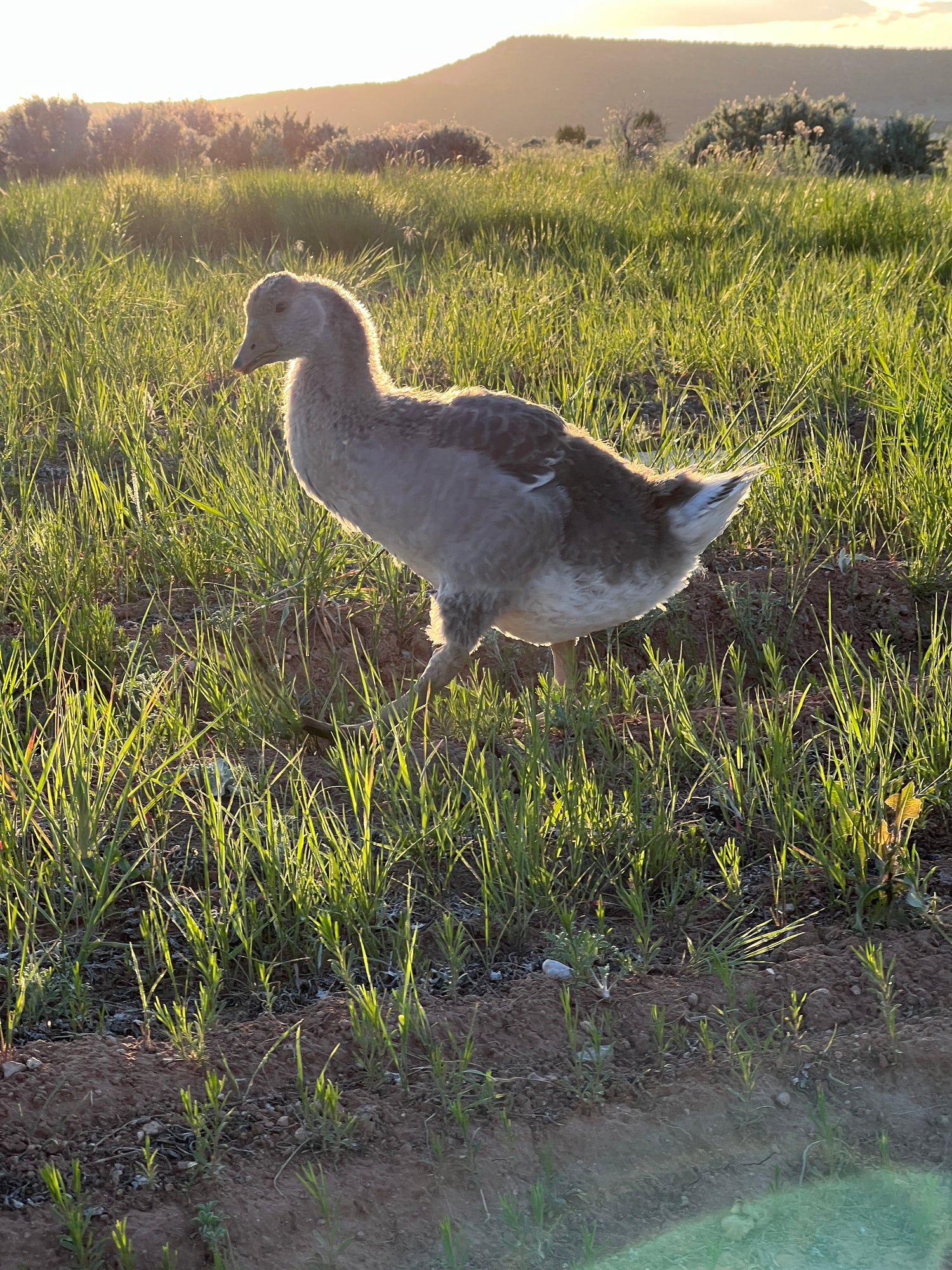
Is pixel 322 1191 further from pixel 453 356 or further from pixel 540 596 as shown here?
pixel 453 356

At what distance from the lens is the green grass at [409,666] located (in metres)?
2.78

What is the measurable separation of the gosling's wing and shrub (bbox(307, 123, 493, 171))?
13848mm

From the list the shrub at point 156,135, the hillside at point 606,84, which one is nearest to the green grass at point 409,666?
the shrub at point 156,135

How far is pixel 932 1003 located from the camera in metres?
2.51

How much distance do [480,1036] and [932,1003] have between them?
98 centimetres

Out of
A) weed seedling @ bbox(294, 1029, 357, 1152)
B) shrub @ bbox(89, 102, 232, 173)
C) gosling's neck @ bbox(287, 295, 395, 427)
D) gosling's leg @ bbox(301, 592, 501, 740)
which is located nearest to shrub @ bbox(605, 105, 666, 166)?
shrub @ bbox(89, 102, 232, 173)

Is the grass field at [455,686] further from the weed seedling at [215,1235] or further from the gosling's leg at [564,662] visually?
the weed seedling at [215,1235]

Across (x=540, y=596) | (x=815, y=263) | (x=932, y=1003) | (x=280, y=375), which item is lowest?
(x=932, y=1003)

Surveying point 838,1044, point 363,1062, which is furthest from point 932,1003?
point 363,1062

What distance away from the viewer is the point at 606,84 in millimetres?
96500

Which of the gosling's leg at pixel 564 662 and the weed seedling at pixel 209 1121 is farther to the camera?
the gosling's leg at pixel 564 662

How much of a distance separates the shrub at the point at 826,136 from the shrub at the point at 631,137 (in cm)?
109

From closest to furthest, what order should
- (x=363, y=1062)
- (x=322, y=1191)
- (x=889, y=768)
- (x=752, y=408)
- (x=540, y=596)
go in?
(x=322, y=1191) < (x=363, y=1062) < (x=889, y=768) < (x=540, y=596) < (x=752, y=408)

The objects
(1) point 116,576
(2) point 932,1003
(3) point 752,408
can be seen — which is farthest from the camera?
(3) point 752,408
